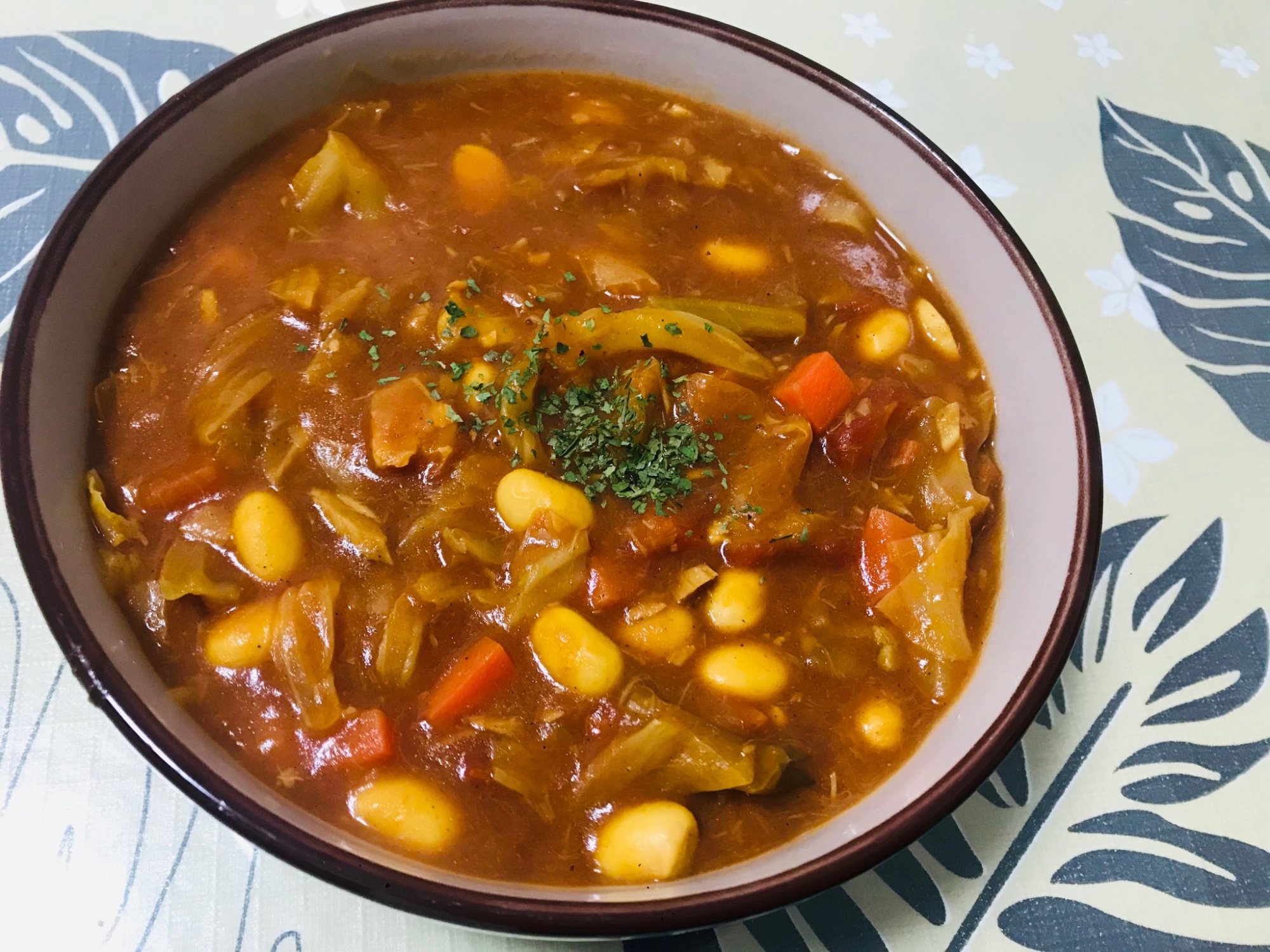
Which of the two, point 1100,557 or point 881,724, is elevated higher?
point 1100,557

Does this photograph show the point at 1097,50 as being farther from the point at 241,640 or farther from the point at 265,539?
the point at 241,640

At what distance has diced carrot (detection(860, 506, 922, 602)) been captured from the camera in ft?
9.39

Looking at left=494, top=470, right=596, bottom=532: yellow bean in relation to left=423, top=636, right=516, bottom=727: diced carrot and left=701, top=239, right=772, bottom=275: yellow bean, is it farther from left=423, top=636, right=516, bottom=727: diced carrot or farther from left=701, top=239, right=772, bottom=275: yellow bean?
left=701, top=239, right=772, bottom=275: yellow bean

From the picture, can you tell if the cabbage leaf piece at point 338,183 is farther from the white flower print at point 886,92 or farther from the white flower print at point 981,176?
the white flower print at point 981,176

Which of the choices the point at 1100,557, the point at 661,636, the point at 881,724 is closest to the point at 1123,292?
the point at 1100,557

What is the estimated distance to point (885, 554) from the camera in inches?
113

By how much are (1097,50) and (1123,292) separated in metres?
1.26

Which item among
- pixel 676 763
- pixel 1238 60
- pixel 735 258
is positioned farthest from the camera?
pixel 1238 60

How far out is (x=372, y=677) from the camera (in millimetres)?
2584

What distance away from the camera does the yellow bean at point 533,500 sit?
274 centimetres

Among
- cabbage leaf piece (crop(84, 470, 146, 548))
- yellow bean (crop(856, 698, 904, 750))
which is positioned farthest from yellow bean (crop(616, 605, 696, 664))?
cabbage leaf piece (crop(84, 470, 146, 548))

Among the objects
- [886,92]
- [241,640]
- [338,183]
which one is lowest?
[241,640]

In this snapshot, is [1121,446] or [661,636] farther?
[1121,446]

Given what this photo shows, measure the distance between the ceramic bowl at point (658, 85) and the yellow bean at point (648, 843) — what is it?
63 millimetres
